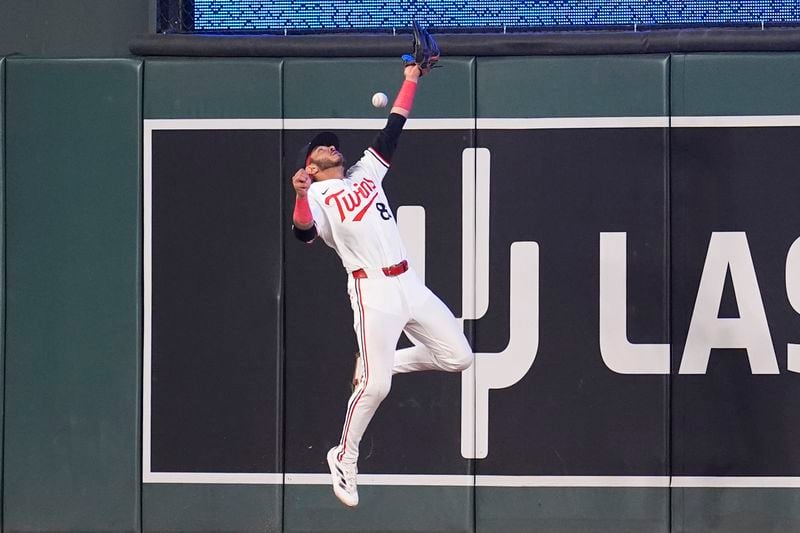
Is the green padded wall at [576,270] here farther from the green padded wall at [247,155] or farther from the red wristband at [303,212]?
the red wristband at [303,212]

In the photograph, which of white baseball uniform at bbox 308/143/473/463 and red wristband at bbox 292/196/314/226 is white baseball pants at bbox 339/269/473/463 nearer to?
white baseball uniform at bbox 308/143/473/463

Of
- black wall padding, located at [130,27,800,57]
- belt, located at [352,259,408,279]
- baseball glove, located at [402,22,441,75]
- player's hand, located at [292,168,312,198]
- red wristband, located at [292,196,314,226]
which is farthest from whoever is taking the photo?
black wall padding, located at [130,27,800,57]

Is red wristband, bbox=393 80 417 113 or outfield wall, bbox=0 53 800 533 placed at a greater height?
red wristband, bbox=393 80 417 113

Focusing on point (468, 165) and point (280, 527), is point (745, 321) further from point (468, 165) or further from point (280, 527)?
point (280, 527)

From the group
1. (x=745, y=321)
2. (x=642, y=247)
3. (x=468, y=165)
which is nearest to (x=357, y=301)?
(x=468, y=165)

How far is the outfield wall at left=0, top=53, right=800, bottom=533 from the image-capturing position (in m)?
6.01

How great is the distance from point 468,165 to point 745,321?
5.49ft

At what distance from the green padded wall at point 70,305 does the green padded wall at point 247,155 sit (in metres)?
0.17

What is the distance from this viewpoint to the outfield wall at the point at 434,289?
237 inches

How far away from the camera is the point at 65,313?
20.2 ft

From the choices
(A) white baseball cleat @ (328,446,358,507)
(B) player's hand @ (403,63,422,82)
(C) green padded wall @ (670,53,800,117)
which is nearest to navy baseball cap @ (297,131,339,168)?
(B) player's hand @ (403,63,422,82)

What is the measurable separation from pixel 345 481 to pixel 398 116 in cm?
162

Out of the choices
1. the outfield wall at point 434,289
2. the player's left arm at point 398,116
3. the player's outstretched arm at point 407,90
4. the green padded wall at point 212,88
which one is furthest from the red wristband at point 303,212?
the green padded wall at point 212,88

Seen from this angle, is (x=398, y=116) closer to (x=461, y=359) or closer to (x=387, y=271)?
(x=387, y=271)
